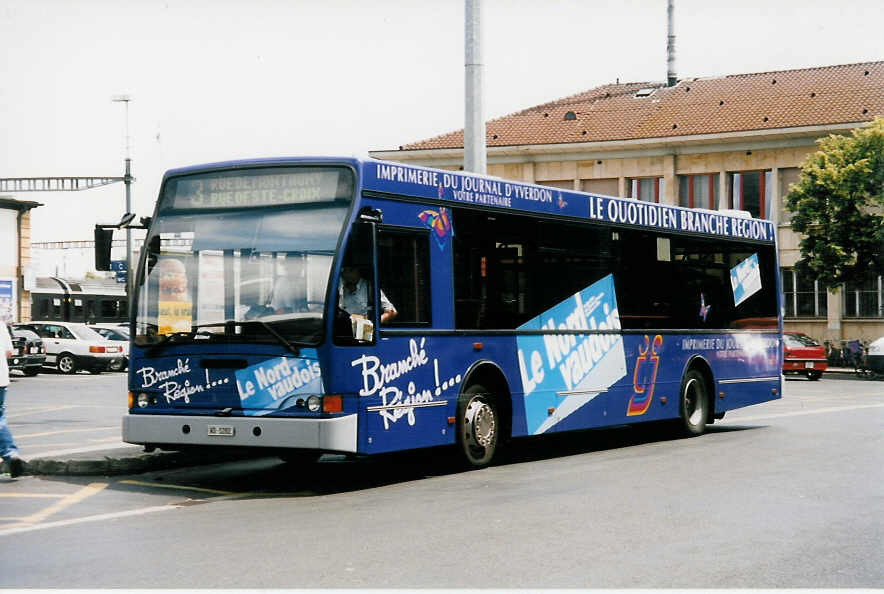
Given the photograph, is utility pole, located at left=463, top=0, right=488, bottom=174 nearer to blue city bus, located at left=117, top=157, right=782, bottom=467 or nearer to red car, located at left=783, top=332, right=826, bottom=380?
blue city bus, located at left=117, top=157, right=782, bottom=467

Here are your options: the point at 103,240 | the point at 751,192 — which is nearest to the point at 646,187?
the point at 751,192

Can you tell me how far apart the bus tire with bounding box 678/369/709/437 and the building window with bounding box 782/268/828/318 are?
1444 inches

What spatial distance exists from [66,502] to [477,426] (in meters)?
4.21

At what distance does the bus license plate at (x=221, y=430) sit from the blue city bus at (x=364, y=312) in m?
0.01

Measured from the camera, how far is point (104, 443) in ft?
49.1

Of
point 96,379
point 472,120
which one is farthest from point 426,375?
point 96,379

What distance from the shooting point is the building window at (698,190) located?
57.1 m

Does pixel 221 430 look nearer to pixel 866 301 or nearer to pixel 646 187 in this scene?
Result: pixel 866 301

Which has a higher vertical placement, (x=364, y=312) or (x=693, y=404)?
(x=364, y=312)

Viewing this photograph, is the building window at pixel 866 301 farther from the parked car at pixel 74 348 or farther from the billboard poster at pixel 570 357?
the billboard poster at pixel 570 357

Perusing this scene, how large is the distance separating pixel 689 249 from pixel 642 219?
135 cm

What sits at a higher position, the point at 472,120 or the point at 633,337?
the point at 472,120

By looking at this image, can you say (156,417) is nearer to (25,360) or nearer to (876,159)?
(25,360)

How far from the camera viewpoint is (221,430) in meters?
11.3
